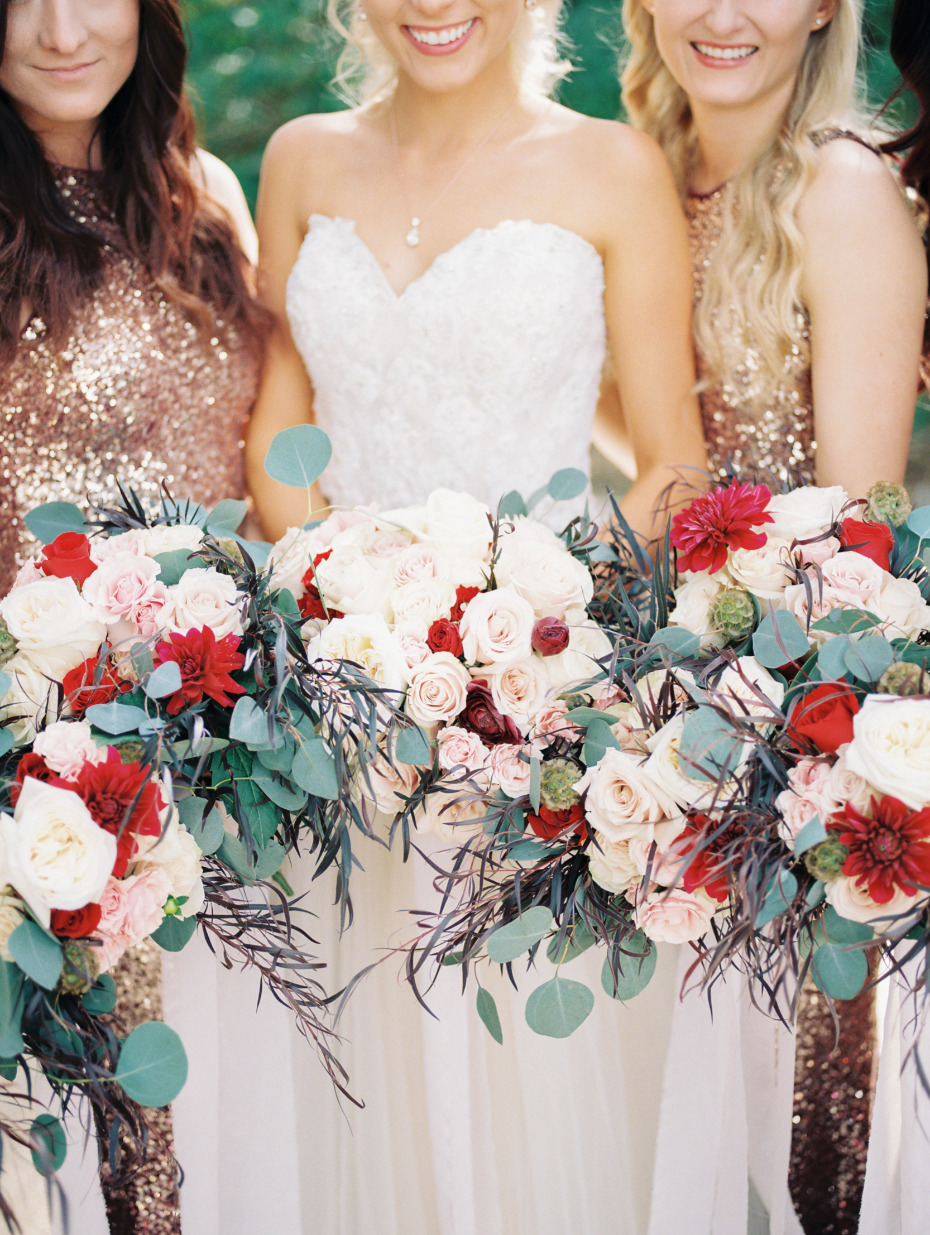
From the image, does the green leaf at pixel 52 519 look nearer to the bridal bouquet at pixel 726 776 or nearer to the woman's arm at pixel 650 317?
the bridal bouquet at pixel 726 776

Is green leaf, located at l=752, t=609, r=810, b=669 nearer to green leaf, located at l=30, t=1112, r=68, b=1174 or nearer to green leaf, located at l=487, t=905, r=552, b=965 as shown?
green leaf, located at l=487, t=905, r=552, b=965

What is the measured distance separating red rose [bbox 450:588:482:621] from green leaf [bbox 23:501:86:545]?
497 mm

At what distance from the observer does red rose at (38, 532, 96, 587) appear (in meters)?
1.24

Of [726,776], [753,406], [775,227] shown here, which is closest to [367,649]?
[726,776]

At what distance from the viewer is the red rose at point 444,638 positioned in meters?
1.19

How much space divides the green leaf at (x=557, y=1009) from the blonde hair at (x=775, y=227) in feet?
3.77

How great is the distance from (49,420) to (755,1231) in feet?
5.48

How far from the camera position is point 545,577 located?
1.22 metres

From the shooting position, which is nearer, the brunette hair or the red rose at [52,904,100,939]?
the red rose at [52,904,100,939]

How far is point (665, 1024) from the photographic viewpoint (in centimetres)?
150

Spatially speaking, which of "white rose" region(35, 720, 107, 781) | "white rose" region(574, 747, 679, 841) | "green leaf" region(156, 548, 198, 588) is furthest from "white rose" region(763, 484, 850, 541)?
"white rose" region(35, 720, 107, 781)

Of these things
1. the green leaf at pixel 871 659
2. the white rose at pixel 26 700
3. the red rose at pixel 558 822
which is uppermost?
the green leaf at pixel 871 659

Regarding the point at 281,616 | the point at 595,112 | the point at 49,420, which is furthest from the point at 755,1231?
the point at 595,112

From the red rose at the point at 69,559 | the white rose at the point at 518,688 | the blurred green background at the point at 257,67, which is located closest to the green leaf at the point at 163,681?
the red rose at the point at 69,559
